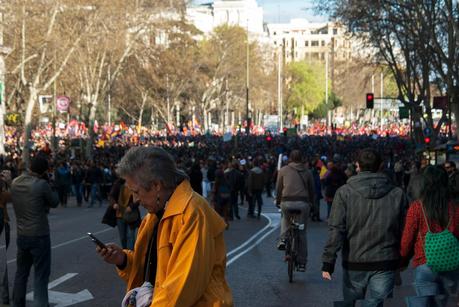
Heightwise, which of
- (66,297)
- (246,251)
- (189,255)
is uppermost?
(189,255)

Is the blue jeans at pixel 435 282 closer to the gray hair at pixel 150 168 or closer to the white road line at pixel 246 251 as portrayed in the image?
the gray hair at pixel 150 168

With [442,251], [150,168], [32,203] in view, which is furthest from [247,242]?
[150,168]

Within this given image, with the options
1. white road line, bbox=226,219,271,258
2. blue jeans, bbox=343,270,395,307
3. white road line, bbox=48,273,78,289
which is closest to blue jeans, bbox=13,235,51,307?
white road line, bbox=48,273,78,289

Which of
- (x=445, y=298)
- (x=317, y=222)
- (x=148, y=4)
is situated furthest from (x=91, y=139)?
(x=445, y=298)

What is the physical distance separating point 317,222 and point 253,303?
15038 millimetres

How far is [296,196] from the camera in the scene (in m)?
13.9

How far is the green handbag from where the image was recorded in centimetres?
770

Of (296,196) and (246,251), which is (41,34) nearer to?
(246,251)

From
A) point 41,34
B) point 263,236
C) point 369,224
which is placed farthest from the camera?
point 41,34

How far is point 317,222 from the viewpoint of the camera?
26453 mm

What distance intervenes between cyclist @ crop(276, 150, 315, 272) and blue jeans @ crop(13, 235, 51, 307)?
4013mm

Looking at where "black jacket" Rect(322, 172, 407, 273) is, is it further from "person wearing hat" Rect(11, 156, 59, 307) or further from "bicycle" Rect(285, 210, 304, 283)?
"bicycle" Rect(285, 210, 304, 283)

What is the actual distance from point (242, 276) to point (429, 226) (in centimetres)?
651

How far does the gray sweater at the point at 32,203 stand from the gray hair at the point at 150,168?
5.43 meters
